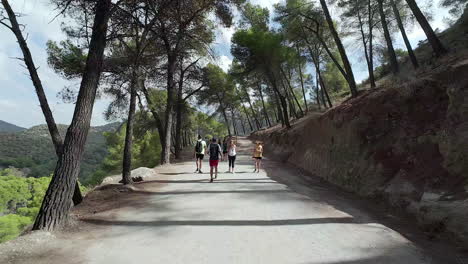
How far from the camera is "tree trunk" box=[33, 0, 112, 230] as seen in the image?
17.0 feet

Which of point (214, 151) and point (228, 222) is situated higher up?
point (214, 151)

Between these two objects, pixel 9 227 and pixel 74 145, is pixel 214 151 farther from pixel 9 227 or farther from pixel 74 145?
pixel 9 227

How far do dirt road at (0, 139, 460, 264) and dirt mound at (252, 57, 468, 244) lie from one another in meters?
1.05

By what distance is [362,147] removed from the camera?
30.6ft

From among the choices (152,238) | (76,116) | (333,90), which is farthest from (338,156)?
(333,90)

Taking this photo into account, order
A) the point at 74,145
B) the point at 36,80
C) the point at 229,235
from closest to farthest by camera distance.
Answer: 1. the point at 229,235
2. the point at 74,145
3. the point at 36,80

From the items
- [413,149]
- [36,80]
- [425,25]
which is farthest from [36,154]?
[413,149]

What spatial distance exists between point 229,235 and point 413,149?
5.62m

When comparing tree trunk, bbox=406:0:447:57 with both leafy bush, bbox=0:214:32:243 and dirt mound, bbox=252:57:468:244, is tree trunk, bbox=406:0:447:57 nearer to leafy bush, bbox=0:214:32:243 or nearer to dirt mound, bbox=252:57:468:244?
dirt mound, bbox=252:57:468:244

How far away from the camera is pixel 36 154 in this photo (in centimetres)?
8912

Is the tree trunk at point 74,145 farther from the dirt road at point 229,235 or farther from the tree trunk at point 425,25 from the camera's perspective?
the tree trunk at point 425,25

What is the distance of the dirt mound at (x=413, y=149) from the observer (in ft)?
18.6

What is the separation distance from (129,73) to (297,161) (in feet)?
32.2

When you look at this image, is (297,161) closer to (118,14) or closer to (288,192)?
(288,192)
